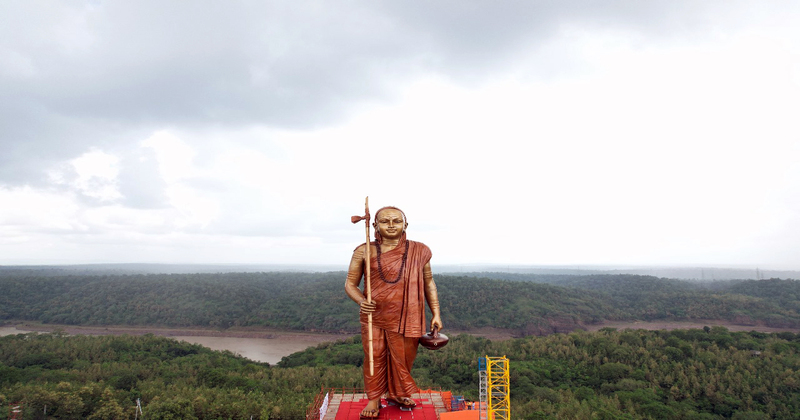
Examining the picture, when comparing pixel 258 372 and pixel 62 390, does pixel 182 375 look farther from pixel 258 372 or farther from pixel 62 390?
pixel 62 390

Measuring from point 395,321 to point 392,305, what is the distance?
355mm

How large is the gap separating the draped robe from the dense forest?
8.27 meters

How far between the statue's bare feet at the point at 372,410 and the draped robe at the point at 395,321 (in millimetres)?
140

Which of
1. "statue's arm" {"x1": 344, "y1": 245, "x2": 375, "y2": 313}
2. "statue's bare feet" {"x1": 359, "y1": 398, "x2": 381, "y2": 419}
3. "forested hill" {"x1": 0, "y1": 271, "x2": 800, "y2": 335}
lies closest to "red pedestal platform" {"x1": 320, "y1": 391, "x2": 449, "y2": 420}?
"statue's bare feet" {"x1": 359, "y1": 398, "x2": 381, "y2": 419}

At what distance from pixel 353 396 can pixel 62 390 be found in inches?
543

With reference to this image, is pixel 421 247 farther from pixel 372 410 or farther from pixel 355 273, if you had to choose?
pixel 372 410

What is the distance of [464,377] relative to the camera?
86.5ft

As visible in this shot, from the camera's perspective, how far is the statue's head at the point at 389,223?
9.56 meters

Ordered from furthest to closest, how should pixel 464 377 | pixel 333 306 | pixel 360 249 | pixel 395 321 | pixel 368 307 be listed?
pixel 333 306 → pixel 464 377 → pixel 360 249 → pixel 395 321 → pixel 368 307

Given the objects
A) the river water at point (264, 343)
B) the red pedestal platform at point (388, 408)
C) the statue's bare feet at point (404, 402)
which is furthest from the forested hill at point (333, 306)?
the statue's bare feet at point (404, 402)

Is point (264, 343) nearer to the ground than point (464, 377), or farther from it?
nearer to the ground

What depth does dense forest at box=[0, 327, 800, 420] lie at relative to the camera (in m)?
16.5

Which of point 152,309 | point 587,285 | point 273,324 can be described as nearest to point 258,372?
point 273,324

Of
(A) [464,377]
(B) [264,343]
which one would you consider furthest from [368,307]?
(B) [264,343]
